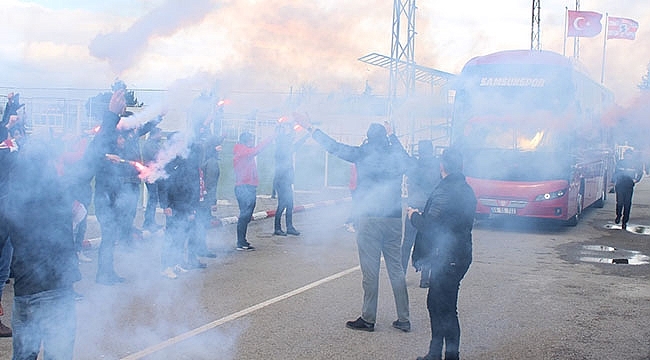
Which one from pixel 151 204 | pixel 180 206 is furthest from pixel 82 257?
pixel 180 206

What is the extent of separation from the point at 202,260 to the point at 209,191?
1382 millimetres

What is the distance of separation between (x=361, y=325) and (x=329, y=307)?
85 centimetres

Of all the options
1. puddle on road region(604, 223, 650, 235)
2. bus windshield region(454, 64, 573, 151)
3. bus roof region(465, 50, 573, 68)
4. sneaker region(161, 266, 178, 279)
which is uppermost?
bus roof region(465, 50, 573, 68)

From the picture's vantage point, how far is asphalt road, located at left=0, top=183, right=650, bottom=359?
5.89 m

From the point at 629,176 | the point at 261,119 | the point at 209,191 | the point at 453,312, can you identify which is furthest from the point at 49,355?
the point at 629,176

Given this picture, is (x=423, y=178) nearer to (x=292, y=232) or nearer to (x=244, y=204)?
(x=244, y=204)

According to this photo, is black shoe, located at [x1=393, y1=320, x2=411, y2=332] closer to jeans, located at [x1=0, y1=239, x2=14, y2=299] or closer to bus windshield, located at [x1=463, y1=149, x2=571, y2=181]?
jeans, located at [x1=0, y1=239, x2=14, y2=299]

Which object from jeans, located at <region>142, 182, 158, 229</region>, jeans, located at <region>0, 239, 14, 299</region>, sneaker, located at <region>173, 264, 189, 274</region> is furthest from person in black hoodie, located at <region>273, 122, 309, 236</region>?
jeans, located at <region>0, 239, 14, 299</region>

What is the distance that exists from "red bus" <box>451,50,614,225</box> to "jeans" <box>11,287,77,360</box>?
1074 cm

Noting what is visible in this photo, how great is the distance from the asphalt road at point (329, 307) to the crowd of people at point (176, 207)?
15.0 inches

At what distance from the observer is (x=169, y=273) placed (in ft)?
27.8

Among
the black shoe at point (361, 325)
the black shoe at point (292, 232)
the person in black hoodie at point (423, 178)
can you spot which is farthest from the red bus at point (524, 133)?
the black shoe at point (361, 325)

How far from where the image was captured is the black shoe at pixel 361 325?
6465mm

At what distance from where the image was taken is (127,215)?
28.7 ft
